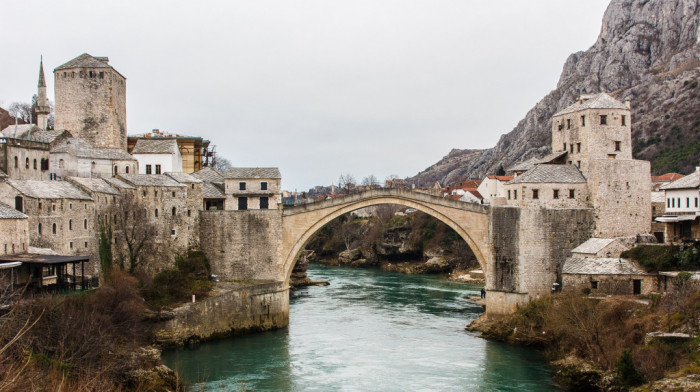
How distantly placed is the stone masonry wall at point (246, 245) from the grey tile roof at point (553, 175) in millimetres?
12955

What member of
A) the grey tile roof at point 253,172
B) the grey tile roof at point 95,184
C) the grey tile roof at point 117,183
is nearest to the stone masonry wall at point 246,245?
the grey tile roof at point 253,172

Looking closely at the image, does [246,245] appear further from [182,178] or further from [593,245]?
[593,245]

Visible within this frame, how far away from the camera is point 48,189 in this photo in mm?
29469

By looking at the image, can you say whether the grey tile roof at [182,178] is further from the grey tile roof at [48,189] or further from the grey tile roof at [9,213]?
the grey tile roof at [9,213]

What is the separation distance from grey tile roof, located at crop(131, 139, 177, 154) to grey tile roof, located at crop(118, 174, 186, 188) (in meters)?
5.34

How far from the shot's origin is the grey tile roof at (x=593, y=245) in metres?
30.8

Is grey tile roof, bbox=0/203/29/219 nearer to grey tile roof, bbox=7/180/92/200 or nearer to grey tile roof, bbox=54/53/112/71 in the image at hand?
grey tile roof, bbox=7/180/92/200

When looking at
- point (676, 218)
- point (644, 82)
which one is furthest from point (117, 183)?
point (644, 82)

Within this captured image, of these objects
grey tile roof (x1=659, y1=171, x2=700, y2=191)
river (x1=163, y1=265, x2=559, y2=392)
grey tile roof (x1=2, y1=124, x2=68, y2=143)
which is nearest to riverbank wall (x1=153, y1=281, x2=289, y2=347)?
river (x1=163, y1=265, x2=559, y2=392)

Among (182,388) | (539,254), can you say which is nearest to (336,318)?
(539,254)

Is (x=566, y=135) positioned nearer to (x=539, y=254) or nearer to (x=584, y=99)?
(x=584, y=99)

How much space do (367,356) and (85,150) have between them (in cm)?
1942

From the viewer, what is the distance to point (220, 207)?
39344mm

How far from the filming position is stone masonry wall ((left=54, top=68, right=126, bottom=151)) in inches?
1558
